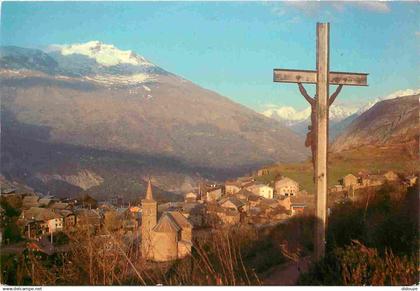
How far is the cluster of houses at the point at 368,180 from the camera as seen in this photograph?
6961 millimetres

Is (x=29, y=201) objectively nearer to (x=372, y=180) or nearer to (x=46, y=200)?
(x=46, y=200)

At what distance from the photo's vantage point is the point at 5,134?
601 centimetres

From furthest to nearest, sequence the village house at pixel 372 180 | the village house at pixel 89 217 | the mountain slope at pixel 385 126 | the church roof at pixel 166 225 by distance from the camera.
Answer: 1. the village house at pixel 372 180
2. the mountain slope at pixel 385 126
3. the church roof at pixel 166 225
4. the village house at pixel 89 217

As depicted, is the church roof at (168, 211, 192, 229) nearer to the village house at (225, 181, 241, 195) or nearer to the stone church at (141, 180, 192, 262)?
the stone church at (141, 180, 192, 262)

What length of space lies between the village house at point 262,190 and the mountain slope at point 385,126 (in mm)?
1273

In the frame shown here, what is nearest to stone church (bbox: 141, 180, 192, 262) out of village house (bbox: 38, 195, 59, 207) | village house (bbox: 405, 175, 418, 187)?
village house (bbox: 38, 195, 59, 207)

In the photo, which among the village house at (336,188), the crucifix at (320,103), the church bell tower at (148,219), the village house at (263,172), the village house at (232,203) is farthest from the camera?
the village house at (336,188)

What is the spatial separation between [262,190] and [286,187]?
1.16 ft

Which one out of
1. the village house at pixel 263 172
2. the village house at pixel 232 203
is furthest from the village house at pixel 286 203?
the village house at pixel 232 203

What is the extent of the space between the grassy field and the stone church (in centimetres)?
121

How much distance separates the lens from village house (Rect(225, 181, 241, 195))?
663 centimetres

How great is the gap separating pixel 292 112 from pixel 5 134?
342cm

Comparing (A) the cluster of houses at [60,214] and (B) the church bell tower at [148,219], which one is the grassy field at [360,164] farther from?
(A) the cluster of houses at [60,214]

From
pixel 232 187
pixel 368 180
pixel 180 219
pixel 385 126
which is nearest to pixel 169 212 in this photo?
pixel 180 219
